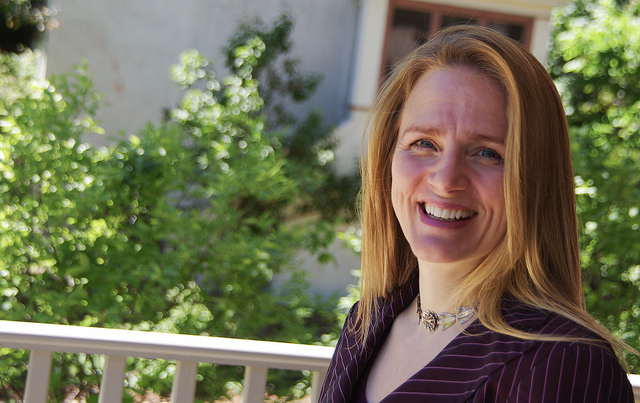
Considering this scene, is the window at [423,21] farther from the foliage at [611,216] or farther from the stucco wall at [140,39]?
the foliage at [611,216]

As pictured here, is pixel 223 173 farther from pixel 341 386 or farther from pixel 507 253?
pixel 507 253

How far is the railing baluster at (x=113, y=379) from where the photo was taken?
1.93 m

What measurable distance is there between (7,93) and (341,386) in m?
9.79

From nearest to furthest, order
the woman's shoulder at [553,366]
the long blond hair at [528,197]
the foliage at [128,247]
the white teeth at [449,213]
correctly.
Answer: the woman's shoulder at [553,366]
the long blond hair at [528,197]
the white teeth at [449,213]
the foliage at [128,247]

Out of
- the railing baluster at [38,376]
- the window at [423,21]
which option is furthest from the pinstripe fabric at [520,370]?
the window at [423,21]

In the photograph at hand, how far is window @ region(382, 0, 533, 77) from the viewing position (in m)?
8.16

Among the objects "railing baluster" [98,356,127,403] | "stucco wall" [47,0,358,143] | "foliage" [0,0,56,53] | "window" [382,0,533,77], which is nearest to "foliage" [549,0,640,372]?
"railing baluster" [98,356,127,403]

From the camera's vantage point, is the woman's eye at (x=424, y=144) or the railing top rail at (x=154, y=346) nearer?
the woman's eye at (x=424, y=144)

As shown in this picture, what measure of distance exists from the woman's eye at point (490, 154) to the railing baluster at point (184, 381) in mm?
1027

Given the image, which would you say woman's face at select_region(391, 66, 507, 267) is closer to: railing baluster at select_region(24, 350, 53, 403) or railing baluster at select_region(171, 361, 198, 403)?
railing baluster at select_region(171, 361, 198, 403)

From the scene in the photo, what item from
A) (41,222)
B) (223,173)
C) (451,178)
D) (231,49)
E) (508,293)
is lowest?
(508,293)

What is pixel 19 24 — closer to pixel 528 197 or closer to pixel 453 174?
pixel 453 174

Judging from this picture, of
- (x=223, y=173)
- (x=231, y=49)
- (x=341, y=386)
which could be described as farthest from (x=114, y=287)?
(x=231, y=49)

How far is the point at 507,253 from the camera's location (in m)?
1.34
